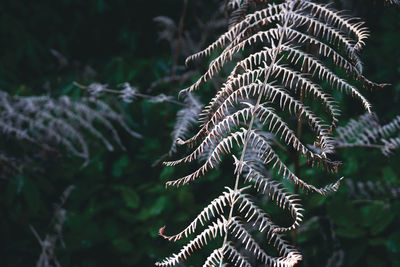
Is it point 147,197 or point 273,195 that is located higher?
point 273,195

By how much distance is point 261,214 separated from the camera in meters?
0.54

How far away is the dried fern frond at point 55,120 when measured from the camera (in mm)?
1337

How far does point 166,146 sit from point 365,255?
2.54ft

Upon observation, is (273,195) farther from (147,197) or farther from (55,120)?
(55,120)

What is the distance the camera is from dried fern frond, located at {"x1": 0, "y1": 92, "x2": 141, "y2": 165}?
4.39 ft

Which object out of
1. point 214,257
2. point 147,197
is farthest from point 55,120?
point 214,257

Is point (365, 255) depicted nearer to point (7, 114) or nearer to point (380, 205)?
point (380, 205)

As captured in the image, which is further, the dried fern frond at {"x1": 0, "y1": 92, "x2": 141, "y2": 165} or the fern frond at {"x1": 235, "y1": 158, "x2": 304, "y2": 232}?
the dried fern frond at {"x1": 0, "y1": 92, "x2": 141, "y2": 165}

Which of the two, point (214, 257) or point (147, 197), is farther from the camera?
point (147, 197)

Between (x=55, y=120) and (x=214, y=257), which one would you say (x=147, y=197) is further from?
(x=214, y=257)

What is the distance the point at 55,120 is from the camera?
137 cm

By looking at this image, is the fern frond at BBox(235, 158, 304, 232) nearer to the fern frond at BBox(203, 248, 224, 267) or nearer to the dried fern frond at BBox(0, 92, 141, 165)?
the fern frond at BBox(203, 248, 224, 267)

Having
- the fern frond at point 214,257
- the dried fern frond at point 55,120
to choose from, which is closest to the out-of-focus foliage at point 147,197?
the dried fern frond at point 55,120

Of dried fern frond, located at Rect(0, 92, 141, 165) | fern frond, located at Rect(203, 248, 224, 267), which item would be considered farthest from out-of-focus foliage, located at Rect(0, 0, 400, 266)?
fern frond, located at Rect(203, 248, 224, 267)
